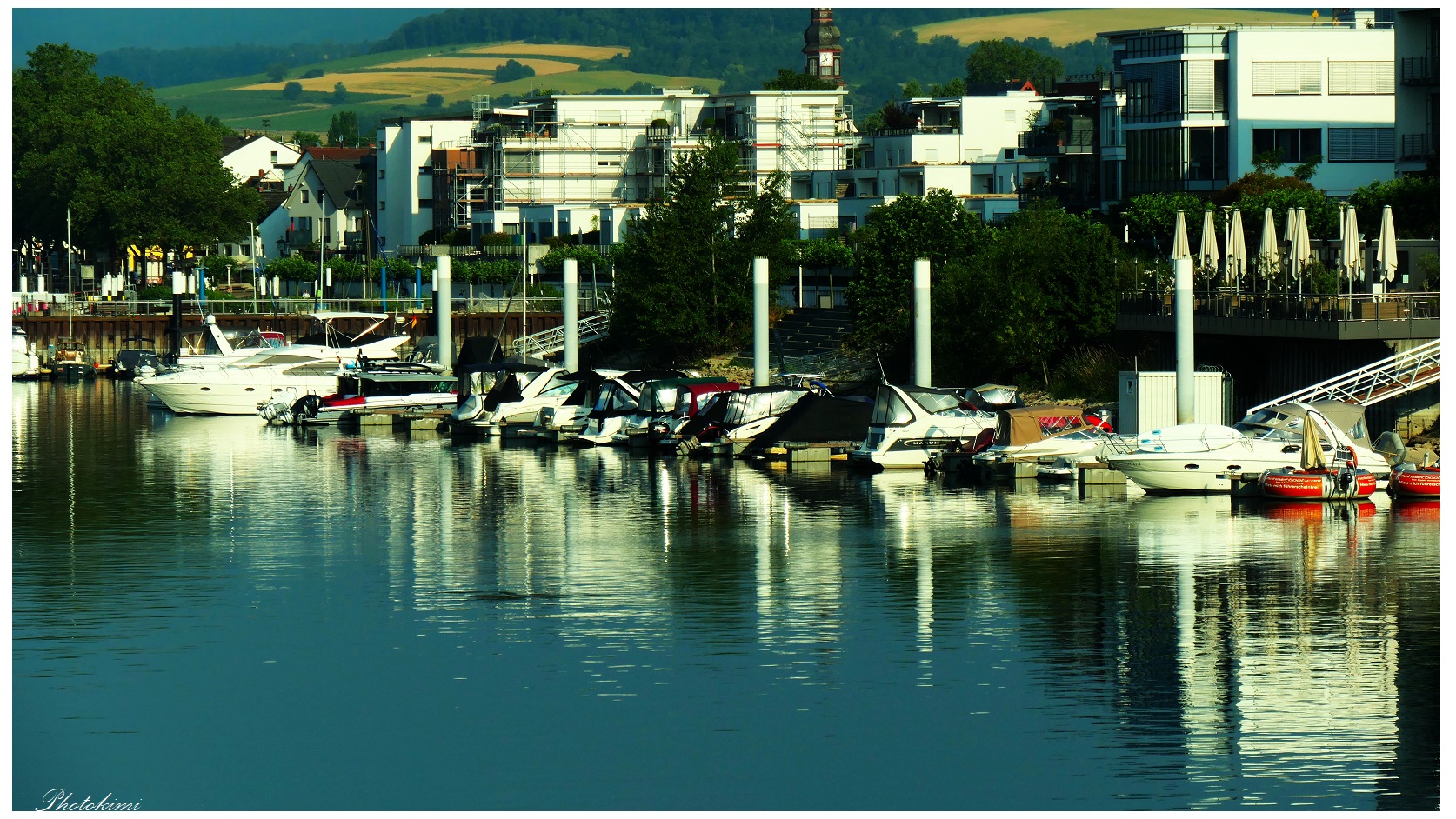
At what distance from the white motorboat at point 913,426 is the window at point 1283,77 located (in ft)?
133

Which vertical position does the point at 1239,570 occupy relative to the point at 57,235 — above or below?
below

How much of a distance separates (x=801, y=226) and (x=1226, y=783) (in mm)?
104802

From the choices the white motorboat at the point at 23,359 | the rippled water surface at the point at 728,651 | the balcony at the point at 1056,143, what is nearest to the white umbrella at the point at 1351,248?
the rippled water surface at the point at 728,651

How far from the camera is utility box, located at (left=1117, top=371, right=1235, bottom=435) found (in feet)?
153

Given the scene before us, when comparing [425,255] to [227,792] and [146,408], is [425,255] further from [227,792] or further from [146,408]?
[227,792]

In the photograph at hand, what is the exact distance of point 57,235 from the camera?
151 metres

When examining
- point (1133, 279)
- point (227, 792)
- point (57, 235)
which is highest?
point (57, 235)

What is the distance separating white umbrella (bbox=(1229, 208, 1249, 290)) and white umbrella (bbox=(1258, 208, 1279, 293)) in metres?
1.40

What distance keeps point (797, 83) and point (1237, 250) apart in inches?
4476

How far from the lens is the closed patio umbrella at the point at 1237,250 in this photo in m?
54.1

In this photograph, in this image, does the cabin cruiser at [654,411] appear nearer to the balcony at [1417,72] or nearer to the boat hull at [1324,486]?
the boat hull at [1324,486]

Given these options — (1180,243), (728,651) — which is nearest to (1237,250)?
(1180,243)

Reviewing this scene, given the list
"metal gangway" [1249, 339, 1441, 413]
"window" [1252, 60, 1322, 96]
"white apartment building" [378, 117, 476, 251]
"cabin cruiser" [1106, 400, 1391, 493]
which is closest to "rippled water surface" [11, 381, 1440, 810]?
"cabin cruiser" [1106, 400, 1391, 493]

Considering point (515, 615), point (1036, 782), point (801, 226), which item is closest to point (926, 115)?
point (801, 226)
